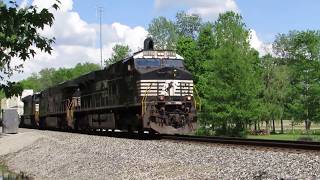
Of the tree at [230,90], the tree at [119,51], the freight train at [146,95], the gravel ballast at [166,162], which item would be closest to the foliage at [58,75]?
the tree at [119,51]

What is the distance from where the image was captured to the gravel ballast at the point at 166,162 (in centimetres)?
1146

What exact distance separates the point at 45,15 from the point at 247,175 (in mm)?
6158

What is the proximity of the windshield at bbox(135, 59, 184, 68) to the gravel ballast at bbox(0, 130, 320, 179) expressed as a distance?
4732 mm

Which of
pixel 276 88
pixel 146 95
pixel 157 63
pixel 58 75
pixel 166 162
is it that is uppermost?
pixel 58 75

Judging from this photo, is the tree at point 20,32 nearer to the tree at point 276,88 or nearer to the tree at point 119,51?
the tree at point 276,88

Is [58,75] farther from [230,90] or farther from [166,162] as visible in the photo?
[166,162]

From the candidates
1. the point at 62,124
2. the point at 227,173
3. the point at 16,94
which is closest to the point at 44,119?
the point at 62,124

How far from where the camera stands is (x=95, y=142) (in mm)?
24234

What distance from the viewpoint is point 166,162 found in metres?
14.8

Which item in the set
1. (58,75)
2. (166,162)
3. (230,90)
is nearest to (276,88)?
(230,90)

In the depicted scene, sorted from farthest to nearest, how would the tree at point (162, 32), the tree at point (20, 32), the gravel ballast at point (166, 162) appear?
1. the tree at point (162, 32)
2. the gravel ballast at point (166, 162)
3. the tree at point (20, 32)

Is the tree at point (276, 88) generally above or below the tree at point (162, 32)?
below

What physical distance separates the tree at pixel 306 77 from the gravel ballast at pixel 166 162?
50952 millimetres

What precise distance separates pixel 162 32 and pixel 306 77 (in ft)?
116
